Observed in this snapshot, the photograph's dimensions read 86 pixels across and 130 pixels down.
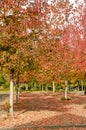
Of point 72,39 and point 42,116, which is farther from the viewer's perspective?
point 72,39

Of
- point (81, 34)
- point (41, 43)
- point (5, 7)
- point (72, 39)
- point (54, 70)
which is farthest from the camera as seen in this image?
point (72, 39)

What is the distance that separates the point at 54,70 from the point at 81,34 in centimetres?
439

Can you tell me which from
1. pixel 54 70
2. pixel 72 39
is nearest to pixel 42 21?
pixel 54 70

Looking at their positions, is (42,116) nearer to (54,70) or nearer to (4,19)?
(54,70)

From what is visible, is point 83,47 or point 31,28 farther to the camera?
point 83,47

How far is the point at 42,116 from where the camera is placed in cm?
1836

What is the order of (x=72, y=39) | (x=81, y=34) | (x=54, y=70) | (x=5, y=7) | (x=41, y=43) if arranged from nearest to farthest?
1. (x=5, y=7)
2. (x=41, y=43)
3. (x=54, y=70)
4. (x=81, y=34)
5. (x=72, y=39)

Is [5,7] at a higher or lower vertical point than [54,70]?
higher

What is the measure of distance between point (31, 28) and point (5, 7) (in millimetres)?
1833

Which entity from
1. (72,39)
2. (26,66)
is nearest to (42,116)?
(26,66)

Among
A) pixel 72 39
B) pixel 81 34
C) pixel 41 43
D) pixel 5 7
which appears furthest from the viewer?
pixel 72 39

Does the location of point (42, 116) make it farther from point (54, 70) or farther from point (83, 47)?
point (83, 47)

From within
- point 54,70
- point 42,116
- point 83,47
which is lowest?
point 42,116

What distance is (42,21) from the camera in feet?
60.4
